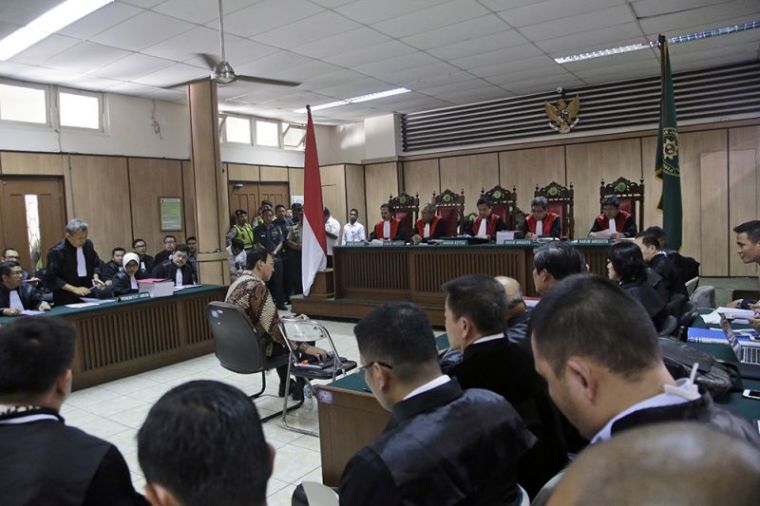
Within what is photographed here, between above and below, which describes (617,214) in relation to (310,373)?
above

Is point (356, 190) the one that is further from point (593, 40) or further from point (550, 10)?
point (550, 10)

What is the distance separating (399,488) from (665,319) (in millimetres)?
2162

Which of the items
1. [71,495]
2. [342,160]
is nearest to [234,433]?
[71,495]

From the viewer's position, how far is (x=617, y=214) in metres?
6.09

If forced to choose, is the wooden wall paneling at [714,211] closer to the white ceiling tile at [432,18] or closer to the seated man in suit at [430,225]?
the seated man in suit at [430,225]

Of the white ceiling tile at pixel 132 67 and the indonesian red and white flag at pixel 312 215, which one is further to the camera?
the white ceiling tile at pixel 132 67

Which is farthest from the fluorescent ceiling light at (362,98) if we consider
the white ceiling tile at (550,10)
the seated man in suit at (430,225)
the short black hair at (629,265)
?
the short black hair at (629,265)

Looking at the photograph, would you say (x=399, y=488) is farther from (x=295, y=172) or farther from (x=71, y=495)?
(x=295, y=172)

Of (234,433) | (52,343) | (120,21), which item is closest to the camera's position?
(234,433)

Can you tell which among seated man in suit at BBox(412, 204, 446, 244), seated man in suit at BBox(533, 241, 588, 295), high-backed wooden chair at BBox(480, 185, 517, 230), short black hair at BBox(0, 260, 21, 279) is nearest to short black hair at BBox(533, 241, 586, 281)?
seated man in suit at BBox(533, 241, 588, 295)

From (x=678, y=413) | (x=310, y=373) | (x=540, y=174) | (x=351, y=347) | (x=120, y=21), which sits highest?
(x=120, y=21)

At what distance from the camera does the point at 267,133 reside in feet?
33.3

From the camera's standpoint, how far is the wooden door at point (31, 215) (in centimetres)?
676

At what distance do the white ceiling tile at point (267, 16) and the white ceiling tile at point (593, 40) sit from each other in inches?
114
